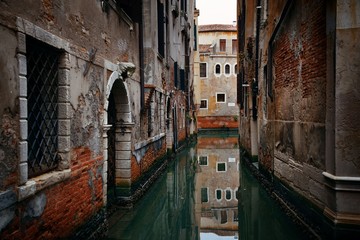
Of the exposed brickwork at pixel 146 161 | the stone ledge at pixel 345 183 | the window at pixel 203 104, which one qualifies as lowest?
the exposed brickwork at pixel 146 161

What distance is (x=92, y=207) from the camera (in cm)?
473

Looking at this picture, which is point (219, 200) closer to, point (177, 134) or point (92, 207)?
point (92, 207)

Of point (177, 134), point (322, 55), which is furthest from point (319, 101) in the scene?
point (177, 134)

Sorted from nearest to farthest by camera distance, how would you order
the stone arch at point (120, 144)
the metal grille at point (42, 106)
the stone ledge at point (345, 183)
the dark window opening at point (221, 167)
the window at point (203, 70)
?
the metal grille at point (42, 106) < the stone ledge at point (345, 183) < the stone arch at point (120, 144) < the dark window opening at point (221, 167) < the window at point (203, 70)

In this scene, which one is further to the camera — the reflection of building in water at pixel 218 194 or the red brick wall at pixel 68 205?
the reflection of building in water at pixel 218 194

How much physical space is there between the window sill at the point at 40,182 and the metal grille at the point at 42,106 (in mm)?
113

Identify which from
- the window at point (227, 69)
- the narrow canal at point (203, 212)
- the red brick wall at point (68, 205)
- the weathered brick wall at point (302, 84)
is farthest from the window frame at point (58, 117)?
the window at point (227, 69)

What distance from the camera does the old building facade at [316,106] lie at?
3.81m

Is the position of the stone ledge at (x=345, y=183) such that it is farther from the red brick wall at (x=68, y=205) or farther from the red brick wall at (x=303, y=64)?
the red brick wall at (x=68, y=205)

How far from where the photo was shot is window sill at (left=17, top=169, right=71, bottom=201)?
2943 millimetres

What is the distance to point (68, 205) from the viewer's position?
3934mm

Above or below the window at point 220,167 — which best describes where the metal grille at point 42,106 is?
above

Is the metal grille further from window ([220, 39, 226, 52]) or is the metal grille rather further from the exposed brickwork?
window ([220, 39, 226, 52])

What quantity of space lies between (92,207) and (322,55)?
357 cm
